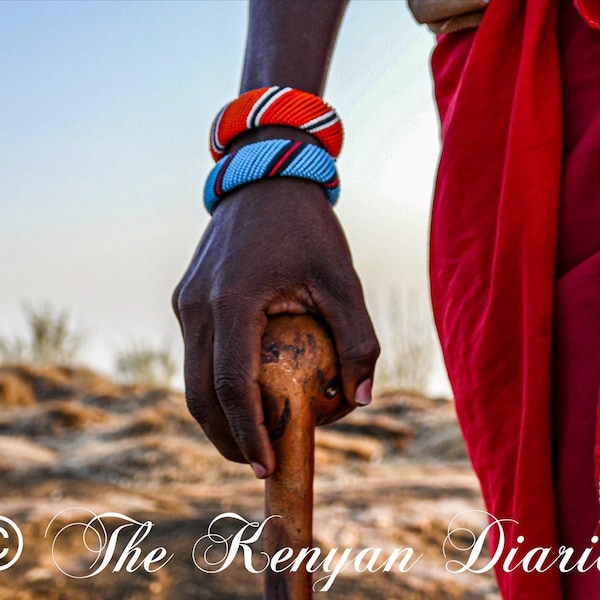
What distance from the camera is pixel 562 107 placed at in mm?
1098

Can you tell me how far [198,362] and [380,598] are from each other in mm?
1611

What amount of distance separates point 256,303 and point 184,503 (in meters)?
2.57

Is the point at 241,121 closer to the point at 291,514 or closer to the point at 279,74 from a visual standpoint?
the point at 279,74

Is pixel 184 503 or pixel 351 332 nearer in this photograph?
pixel 351 332

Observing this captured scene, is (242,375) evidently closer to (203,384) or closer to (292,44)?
(203,384)

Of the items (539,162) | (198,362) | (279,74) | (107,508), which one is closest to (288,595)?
(198,362)

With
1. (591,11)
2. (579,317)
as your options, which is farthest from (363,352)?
(591,11)

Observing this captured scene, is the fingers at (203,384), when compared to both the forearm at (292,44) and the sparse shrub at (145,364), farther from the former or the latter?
the sparse shrub at (145,364)

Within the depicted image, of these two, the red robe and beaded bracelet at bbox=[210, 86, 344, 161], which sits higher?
beaded bracelet at bbox=[210, 86, 344, 161]
